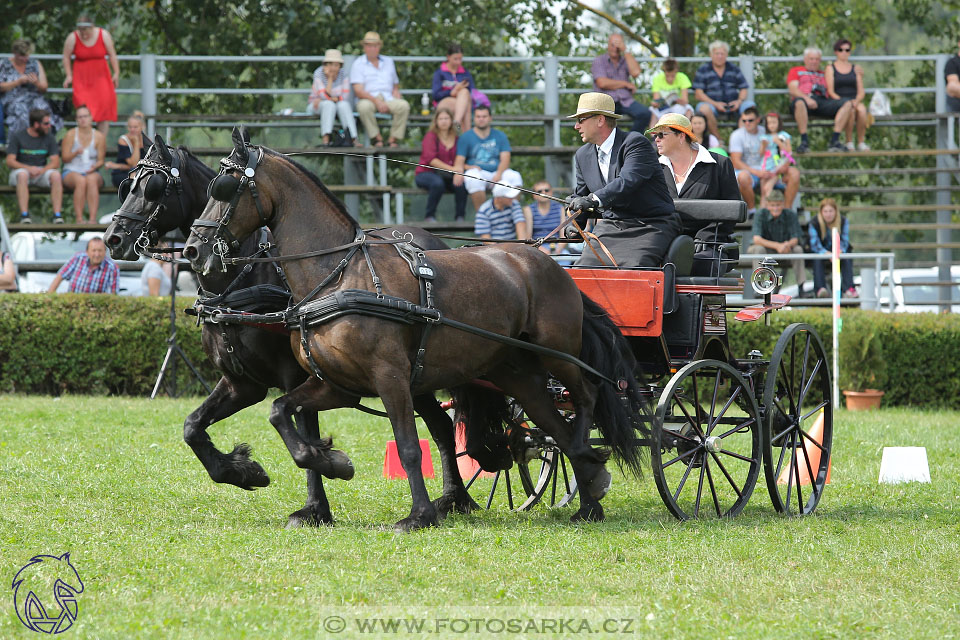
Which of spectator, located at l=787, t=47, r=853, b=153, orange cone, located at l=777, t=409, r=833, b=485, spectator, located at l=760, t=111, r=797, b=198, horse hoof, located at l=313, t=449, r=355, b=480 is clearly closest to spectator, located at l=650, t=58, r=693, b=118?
spectator, located at l=760, t=111, r=797, b=198

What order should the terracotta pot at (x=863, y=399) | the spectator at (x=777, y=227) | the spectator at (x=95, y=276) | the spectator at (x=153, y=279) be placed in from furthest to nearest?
the spectator at (x=777, y=227) < the spectator at (x=153, y=279) < the spectator at (x=95, y=276) < the terracotta pot at (x=863, y=399)

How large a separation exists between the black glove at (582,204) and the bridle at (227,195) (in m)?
1.90

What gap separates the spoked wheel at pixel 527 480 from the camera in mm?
7191

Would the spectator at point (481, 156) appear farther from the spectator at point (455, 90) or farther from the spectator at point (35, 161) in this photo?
the spectator at point (35, 161)

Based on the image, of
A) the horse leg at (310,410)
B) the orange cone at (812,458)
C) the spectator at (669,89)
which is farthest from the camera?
the spectator at (669,89)

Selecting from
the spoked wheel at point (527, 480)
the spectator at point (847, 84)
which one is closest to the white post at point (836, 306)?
the spoked wheel at point (527, 480)

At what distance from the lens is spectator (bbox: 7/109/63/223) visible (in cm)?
1548

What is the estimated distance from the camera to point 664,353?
7250 millimetres

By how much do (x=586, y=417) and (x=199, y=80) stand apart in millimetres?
14417

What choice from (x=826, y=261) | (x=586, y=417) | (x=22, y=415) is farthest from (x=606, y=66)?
(x=586, y=417)

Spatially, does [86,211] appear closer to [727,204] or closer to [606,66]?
[606,66]

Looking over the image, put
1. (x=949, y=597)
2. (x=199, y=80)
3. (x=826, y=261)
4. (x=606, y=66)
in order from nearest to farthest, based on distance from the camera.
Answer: (x=949, y=597), (x=826, y=261), (x=606, y=66), (x=199, y=80)

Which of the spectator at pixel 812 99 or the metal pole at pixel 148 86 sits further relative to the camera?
the spectator at pixel 812 99

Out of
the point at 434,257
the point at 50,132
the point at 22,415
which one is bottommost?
the point at 22,415
